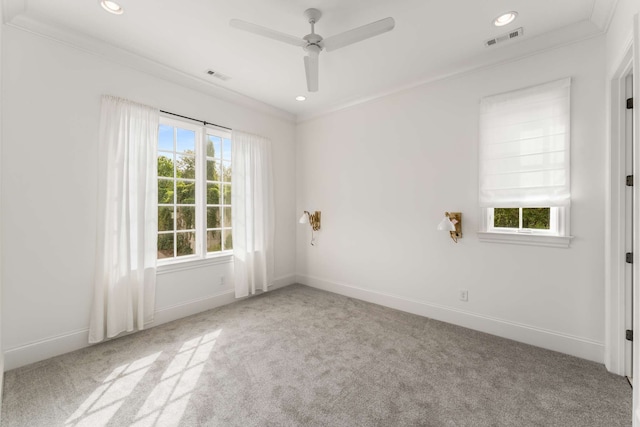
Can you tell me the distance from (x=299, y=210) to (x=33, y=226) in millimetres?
3211

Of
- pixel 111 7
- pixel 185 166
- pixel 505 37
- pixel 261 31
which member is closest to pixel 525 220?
pixel 505 37

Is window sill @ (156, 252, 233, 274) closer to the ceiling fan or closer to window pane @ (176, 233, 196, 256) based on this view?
window pane @ (176, 233, 196, 256)

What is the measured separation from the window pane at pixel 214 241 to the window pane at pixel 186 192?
19.0 inches

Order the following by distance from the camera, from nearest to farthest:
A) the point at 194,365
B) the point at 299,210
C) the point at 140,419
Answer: the point at 140,419 → the point at 194,365 → the point at 299,210

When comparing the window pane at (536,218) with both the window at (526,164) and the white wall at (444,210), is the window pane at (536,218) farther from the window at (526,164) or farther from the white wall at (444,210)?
the white wall at (444,210)

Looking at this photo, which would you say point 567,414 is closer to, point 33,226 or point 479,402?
point 479,402

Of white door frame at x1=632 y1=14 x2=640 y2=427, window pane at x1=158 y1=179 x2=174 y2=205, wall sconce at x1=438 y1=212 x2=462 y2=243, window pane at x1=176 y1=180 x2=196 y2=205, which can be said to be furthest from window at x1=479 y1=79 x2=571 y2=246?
window pane at x1=158 y1=179 x2=174 y2=205

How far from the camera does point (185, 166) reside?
354cm

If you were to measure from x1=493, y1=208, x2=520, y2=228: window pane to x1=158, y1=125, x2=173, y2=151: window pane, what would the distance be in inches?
150

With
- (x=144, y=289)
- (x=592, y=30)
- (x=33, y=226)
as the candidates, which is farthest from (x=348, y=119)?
(x=33, y=226)

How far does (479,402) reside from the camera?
Answer: 1.88 m

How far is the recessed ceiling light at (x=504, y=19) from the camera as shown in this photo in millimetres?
2270

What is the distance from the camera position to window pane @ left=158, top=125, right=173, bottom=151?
3.34 metres

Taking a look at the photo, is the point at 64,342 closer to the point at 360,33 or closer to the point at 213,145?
the point at 213,145
